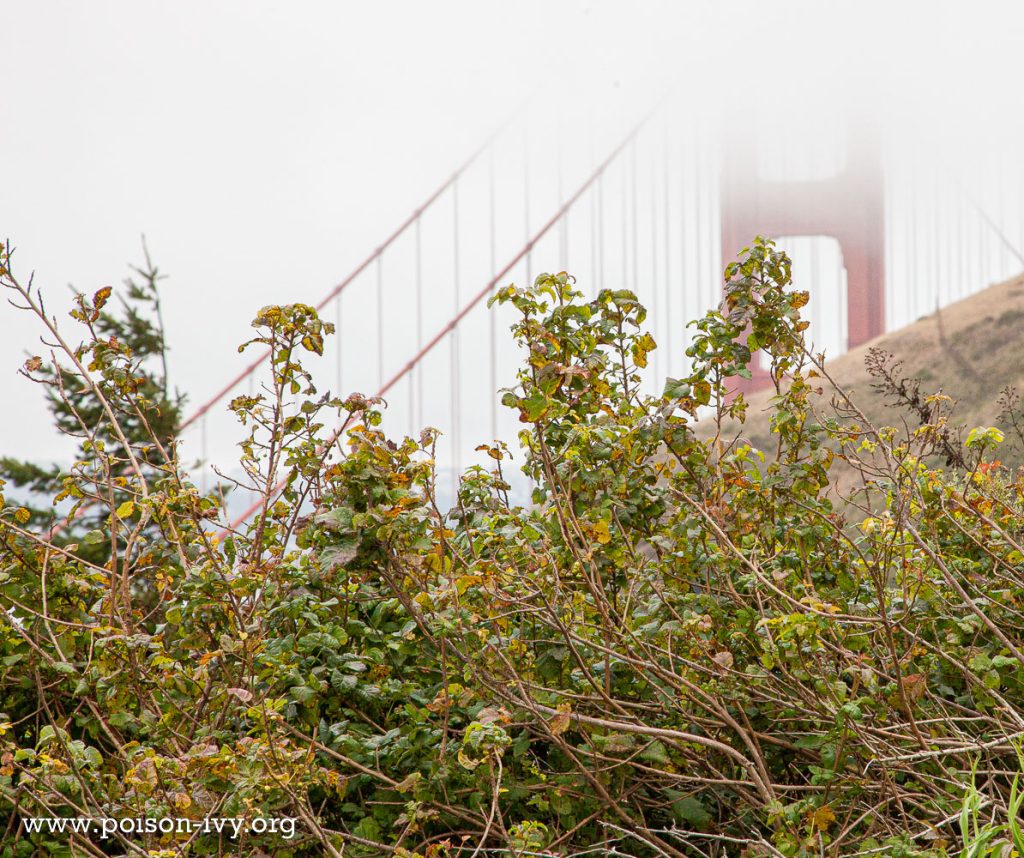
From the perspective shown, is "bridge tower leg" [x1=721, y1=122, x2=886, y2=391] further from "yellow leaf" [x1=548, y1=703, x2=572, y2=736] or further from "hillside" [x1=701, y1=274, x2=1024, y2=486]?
"yellow leaf" [x1=548, y1=703, x2=572, y2=736]

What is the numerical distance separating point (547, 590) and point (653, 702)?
0.36 meters

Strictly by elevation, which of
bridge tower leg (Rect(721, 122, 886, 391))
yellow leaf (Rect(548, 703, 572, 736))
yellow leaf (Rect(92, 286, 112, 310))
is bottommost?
yellow leaf (Rect(548, 703, 572, 736))

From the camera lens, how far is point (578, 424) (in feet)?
5.54

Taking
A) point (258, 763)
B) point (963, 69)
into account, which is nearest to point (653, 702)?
point (258, 763)

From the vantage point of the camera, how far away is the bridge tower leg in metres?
10.9

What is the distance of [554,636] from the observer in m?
1.68

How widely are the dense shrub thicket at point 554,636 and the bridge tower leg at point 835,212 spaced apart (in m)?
9.20

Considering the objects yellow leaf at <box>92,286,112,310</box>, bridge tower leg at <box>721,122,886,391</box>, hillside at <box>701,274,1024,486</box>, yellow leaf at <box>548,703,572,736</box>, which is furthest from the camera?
bridge tower leg at <box>721,122,886,391</box>

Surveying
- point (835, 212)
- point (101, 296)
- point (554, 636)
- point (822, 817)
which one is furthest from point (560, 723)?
point (835, 212)

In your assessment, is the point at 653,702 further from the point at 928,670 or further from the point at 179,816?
the point at 179,816

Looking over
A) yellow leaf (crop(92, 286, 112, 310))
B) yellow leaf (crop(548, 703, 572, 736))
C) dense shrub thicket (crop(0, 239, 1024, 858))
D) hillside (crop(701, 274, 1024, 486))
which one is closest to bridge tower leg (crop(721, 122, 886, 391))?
hillside (crop(701, 274, 1024, 486))

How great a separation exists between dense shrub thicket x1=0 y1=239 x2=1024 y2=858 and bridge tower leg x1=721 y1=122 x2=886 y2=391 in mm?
9197

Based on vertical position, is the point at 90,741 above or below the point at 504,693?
below

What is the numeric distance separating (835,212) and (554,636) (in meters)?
10.8
